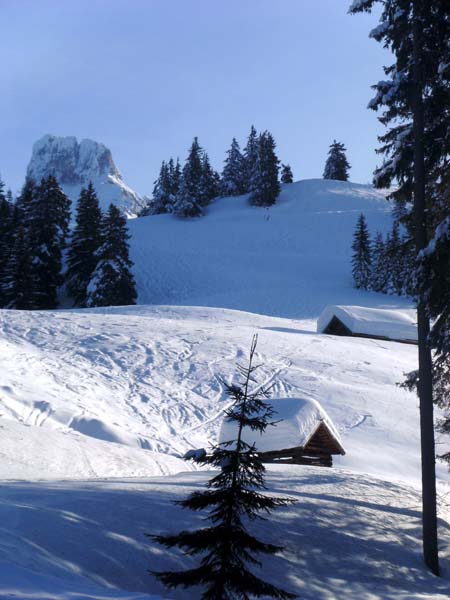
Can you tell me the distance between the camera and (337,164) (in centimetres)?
10088

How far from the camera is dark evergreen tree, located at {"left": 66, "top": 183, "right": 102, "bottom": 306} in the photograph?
163ft

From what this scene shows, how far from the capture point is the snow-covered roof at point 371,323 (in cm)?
3866

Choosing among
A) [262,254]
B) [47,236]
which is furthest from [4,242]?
[262,254]

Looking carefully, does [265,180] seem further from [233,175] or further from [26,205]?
[26,205]

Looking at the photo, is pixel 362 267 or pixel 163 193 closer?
pixel 362 267

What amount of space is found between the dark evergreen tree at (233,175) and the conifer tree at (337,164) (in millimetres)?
19053

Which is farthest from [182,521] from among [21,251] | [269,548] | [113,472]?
[21,251]

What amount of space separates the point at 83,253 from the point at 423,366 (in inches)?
1726

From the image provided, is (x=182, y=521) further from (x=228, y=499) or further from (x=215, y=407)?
(x=215, y=407)

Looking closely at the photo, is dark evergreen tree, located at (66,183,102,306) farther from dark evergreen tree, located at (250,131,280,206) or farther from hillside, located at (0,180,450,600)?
dark evergreen tree, located at (250,131,280,206)

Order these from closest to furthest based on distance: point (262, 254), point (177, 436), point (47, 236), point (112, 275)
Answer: point (177, 436)
point (112, 275)
point (47, 236)
point (262, 254)

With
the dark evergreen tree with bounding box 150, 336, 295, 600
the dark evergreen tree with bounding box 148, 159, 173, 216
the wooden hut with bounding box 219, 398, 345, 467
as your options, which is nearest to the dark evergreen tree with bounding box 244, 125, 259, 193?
the dark evergreen tree with bounding box 148, 159, 173, 216

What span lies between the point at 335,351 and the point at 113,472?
20.4 meters

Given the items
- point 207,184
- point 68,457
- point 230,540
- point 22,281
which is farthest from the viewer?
point 207,184
